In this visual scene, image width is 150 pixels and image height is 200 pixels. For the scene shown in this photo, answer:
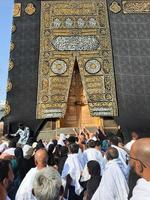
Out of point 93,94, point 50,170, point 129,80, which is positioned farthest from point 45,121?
point 50,170

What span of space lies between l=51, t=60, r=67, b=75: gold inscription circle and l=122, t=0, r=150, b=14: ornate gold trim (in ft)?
13.6

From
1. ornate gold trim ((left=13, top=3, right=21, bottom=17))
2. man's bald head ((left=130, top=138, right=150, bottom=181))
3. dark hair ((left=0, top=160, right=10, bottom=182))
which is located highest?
ornate gold trim ((left=13, top=3, right=21, bottom=17))

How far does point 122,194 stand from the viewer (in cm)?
366

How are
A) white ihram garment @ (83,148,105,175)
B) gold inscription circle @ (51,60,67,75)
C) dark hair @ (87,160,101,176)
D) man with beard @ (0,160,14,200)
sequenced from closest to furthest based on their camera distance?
man with beard @ (0,160,14,200)
dark hair @ (87,160,101,176)
white ihram garment @ (83,148,105,175)
gold inscription circle @ (51,60,67,75)

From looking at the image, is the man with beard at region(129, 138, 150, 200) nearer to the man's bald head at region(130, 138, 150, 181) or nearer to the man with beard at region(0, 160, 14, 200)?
the man's bald head at region(130, 138, 150, 181)

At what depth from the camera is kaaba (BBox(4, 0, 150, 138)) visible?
16281 millimetres

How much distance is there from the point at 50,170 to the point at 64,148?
11.2 ft

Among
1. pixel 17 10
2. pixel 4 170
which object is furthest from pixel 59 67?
pixel 4 170

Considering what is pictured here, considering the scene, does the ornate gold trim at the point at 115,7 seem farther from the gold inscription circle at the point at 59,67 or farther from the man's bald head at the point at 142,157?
the man's bald head at the point at 142,157

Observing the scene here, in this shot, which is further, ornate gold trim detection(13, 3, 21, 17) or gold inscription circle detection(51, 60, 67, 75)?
ornate gold trim detection(13, 3, 21, 17)

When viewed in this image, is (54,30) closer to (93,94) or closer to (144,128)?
(93,94)

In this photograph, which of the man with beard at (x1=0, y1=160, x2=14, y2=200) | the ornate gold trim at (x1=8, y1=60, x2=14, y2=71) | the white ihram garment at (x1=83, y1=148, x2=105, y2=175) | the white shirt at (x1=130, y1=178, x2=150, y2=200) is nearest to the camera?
the white shirt at (x1=130, y1=178, x2=150, y2=200)

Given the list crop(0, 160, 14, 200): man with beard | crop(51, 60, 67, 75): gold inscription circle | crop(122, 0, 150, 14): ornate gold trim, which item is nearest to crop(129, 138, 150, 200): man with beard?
crop(0, 160, 14, 200): man with beard

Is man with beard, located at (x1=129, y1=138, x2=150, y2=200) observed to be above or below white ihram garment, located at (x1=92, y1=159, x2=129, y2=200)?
above
